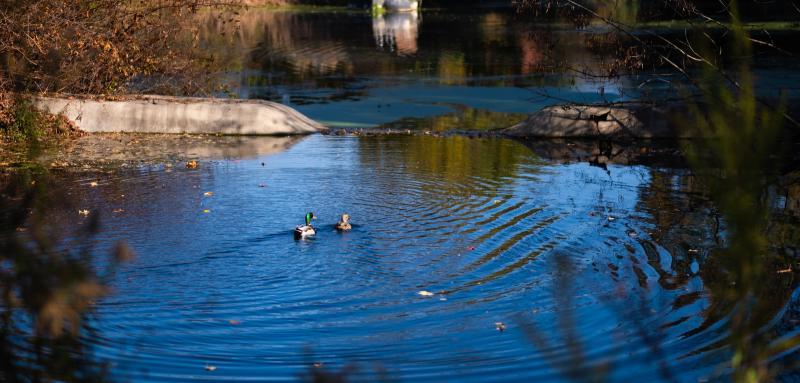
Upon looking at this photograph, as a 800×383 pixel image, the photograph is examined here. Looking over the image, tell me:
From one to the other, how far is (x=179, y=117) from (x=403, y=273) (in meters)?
8.96

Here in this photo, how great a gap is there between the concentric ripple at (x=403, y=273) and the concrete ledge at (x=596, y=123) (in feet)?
8.25

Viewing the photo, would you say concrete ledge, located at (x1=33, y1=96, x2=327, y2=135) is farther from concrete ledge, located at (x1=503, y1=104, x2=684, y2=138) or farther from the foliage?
concrete ledge, located at (x1=503, y1=104, x2=684, y2=138)

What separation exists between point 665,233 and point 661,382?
384 centimetres

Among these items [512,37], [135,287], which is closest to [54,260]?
[135,287]

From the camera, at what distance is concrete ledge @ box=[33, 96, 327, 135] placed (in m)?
16.1

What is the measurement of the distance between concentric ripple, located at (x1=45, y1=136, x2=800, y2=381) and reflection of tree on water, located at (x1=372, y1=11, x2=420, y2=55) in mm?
22735

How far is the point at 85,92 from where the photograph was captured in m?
17.2

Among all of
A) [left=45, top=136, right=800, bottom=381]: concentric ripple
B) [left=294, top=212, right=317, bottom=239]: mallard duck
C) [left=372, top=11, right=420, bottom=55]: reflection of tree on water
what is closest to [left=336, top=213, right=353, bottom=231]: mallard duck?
[left=45, top=136, right=800, bottom=381]: concentric ripple

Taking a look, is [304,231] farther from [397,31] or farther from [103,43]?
[397,31]

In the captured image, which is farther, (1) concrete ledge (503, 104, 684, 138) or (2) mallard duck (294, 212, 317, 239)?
(1) concrete ledge (503, 104, 684, 138)

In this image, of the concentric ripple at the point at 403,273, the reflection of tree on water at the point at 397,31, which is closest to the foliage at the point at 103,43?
the concentric ripple at the point at 403,273

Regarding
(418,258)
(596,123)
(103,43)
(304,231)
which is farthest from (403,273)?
(103,43)

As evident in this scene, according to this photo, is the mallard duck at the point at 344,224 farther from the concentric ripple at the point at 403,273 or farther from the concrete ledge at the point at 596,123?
the concrete ledge at the point at 596,123

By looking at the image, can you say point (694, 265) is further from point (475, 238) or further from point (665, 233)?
point (475, 238)
